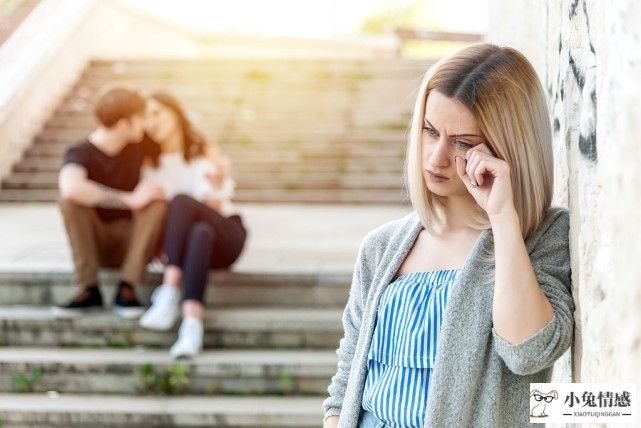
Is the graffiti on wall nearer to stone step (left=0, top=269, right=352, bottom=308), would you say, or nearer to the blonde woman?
the blonde woman

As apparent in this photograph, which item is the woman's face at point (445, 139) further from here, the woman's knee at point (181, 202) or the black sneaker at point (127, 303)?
the black sneaker at point (127, 303)

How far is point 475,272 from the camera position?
166cm

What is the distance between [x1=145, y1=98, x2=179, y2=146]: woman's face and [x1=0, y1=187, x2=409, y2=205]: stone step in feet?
10.8

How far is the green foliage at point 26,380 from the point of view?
452 centimetres

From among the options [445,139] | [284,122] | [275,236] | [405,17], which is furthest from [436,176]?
[405,17]

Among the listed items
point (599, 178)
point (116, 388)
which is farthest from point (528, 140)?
point (116, 388)

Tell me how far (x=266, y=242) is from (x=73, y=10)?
5.38 meters

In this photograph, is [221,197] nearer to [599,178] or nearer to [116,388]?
[116,388]

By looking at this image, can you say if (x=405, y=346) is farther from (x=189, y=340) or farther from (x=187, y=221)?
(x=187, y=221)

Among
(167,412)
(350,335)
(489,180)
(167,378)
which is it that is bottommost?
(167,412)

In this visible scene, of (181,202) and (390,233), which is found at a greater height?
(390,233)

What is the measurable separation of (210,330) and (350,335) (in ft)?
9.39

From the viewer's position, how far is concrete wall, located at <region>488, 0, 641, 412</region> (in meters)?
1.33

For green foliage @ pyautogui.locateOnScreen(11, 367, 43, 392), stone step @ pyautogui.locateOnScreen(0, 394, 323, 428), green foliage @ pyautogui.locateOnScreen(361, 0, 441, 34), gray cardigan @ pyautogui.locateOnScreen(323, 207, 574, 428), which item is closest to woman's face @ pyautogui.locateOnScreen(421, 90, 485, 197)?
gray cardigan @ pyautogui.locateOnScreen(323, 207, 574, 428)
